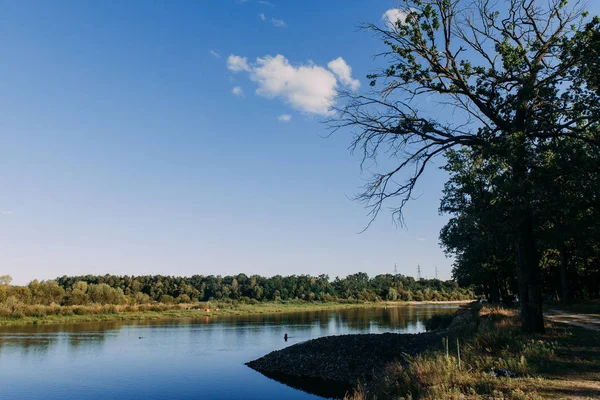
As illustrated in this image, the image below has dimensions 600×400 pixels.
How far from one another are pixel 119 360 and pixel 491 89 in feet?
128

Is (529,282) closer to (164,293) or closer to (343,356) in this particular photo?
(343,356)

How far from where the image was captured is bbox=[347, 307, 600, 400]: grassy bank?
30.5 feet

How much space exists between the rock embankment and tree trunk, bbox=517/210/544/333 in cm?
1698

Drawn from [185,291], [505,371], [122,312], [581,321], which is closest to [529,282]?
[505,371]

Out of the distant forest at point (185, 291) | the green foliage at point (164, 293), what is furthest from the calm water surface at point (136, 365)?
the distant forest at point (185, 291)

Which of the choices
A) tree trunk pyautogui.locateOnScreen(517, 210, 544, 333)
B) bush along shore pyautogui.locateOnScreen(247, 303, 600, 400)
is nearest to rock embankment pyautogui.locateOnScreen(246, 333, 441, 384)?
bush along shore pyautogui.locateOnScreen(247, 303, 600, 400)

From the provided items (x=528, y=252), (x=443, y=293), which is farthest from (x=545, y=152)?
(x=443, y=293)

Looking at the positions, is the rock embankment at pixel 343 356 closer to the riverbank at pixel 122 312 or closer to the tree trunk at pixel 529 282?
the tree trunk at pixel 529 282

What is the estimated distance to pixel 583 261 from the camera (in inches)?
1766

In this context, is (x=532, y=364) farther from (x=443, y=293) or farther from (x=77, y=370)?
(x=443, y=293)

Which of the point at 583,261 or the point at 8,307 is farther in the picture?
the point at 8,307

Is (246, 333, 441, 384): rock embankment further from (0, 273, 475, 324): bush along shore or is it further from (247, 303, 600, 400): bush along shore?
(0, 273, 475, 324): bush along shore

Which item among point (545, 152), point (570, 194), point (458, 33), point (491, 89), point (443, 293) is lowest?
point (443, 293)

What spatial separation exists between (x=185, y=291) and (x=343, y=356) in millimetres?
114926
